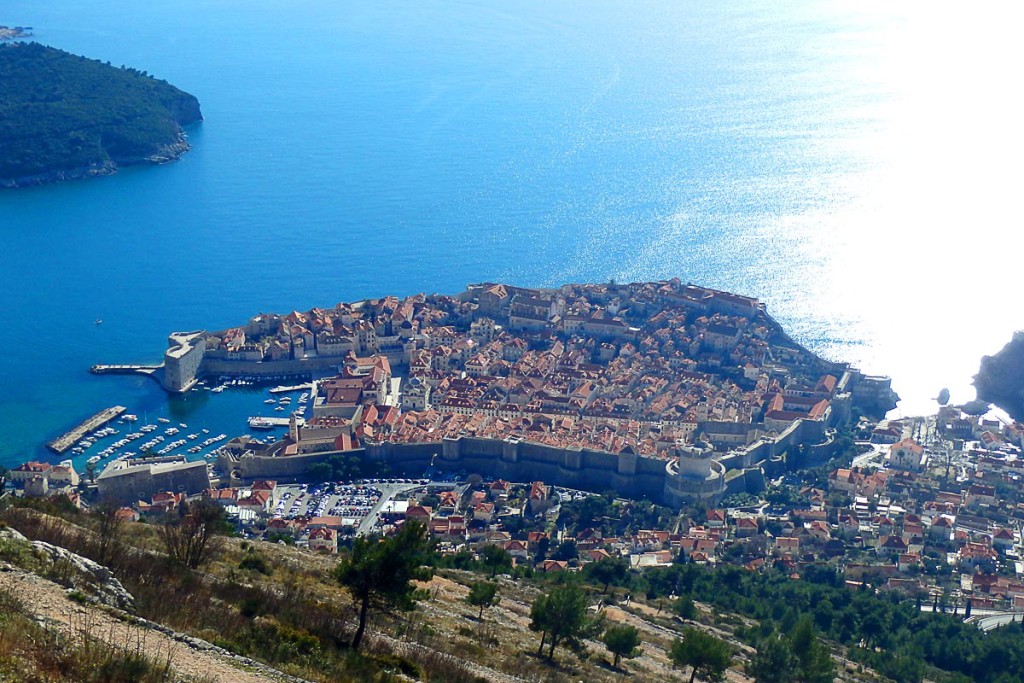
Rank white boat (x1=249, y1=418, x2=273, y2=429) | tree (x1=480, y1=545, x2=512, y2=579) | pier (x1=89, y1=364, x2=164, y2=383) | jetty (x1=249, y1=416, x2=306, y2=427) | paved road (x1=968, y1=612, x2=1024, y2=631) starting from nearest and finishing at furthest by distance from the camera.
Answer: tree (x1=480, y1=545, x2=512, y2=579) → paved road (x1=968, y1=612, x2=1024, y2=631) → white boat (x1=249, y1=418, x2=273, y2=429) → jetty (x1=249, y1=416, x2=306, y2=427) → pier (x1=89, y1=364, x2=164, y2=383)

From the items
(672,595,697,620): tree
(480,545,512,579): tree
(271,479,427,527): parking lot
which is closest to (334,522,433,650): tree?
(480,545,512,579): tree

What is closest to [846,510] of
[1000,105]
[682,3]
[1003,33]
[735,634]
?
[735,634]

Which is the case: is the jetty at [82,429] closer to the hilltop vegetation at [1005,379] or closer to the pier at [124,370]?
the pier at [124,370]

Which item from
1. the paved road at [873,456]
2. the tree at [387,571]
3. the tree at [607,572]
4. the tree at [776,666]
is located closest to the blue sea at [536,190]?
the paved road at [873,456]

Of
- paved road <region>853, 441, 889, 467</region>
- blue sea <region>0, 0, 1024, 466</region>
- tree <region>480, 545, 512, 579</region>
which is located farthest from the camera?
blue sea <region>0, 0, 1024, 466</region>

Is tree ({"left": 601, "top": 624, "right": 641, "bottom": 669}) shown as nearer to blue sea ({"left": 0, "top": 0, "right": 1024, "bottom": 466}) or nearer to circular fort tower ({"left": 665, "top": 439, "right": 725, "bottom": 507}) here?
circular fort tower ({"left": 665, "top": 439, "right": 725, "bottom": 507})
